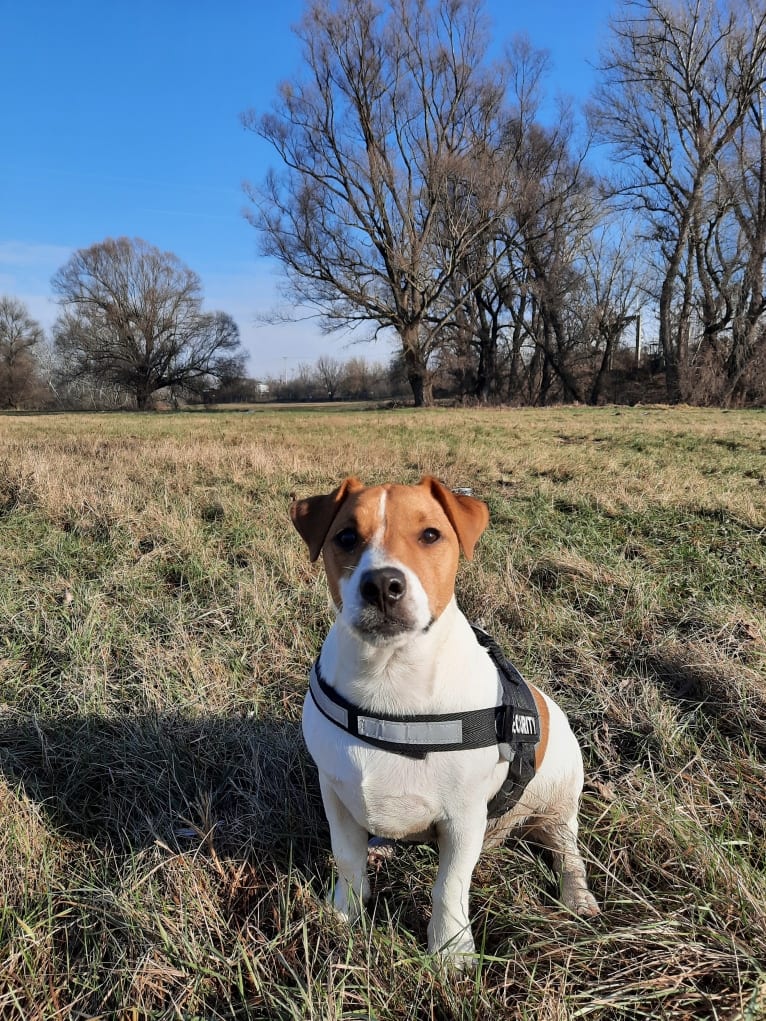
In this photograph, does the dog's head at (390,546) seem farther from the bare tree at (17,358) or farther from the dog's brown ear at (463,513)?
the bare tree at (17,358)

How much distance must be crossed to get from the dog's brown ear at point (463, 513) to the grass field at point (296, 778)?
1.17m

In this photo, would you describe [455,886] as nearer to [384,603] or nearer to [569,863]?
[569,863]

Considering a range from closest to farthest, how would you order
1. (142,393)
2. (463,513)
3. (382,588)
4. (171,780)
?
(382,588)
(463,513)
(171,780)
(142,393)

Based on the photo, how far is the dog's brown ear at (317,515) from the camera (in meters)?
2.24

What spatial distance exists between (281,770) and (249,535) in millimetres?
2889

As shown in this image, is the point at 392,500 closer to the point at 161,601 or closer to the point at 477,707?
the point at 477,707

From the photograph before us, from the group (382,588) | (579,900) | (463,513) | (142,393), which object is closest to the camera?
(382,588)

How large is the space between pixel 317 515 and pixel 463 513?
0.57 meters

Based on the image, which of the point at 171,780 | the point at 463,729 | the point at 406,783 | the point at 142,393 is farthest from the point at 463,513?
the point at 142,393

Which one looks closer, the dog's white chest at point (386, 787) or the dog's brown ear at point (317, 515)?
the dog's white chest at point (386, 787)

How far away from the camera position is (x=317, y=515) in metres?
2.27

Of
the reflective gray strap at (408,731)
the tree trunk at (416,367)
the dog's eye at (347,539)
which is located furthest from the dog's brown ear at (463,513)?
the tree trunk at (416,367)

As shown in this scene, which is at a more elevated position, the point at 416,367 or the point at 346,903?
the point at 416,367

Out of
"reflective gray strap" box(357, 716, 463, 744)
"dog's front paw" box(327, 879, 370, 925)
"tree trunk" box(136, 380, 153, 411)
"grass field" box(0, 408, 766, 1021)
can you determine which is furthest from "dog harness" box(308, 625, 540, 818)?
"tree trunk" box(136, 380, 153, 411)
